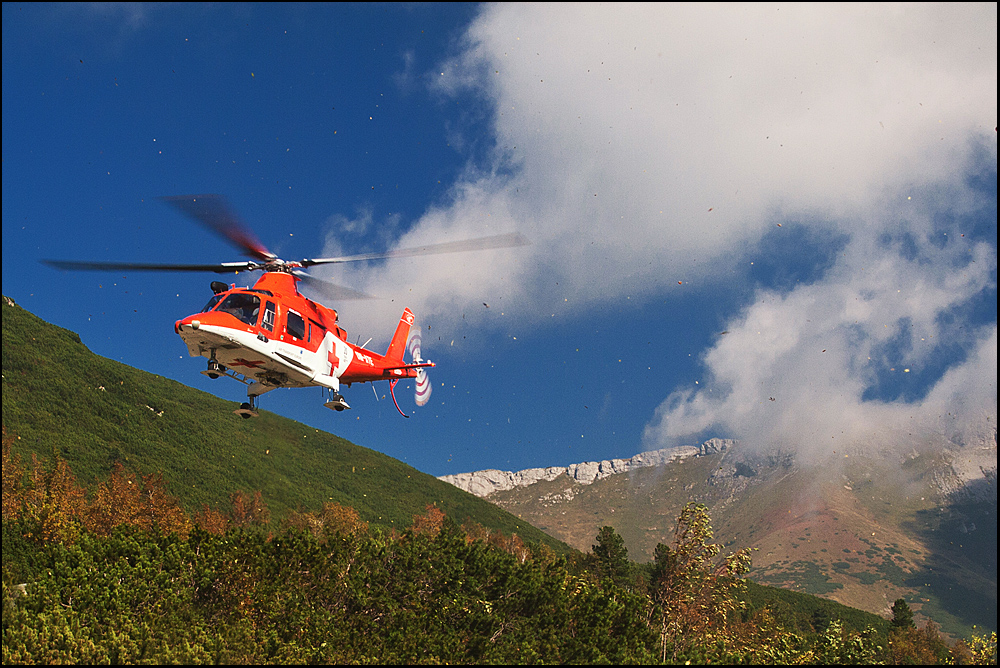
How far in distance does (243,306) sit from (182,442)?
365 feet

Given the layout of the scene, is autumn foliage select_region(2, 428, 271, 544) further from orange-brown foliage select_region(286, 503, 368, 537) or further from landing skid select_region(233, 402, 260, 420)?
landing skid select_region(233, 402, 260, 420)

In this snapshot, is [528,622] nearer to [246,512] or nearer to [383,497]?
[246,512]

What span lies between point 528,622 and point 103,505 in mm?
55216

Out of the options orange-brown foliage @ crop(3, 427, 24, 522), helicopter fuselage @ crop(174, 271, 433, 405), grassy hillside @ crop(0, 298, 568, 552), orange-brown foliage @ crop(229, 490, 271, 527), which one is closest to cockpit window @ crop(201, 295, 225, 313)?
helicopter fuselage @ crop(174, 271, 433, 405)

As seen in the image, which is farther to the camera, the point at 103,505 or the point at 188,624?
the point at 103,505

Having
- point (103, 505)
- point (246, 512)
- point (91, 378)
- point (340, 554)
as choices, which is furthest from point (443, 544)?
point (91, 378)

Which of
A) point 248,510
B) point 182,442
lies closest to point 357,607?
point 248,510

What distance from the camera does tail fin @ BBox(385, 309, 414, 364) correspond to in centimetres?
2545

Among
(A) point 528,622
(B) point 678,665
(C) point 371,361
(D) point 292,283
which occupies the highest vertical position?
(D) point 292,283

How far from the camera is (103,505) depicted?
2628 inches

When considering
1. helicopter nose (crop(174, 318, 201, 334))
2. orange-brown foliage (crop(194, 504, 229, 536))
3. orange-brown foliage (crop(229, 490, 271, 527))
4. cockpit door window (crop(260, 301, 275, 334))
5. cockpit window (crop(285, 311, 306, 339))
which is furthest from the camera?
orange-brown foliage (crop(229, 490, 271, 527))

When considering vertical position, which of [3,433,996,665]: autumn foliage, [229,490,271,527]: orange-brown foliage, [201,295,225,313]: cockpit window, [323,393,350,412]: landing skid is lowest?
[3,433,996,665]: autumn foliage

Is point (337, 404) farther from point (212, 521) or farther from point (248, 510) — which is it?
point (248, 510)

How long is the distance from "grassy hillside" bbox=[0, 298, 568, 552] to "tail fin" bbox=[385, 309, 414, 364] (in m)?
70.1
